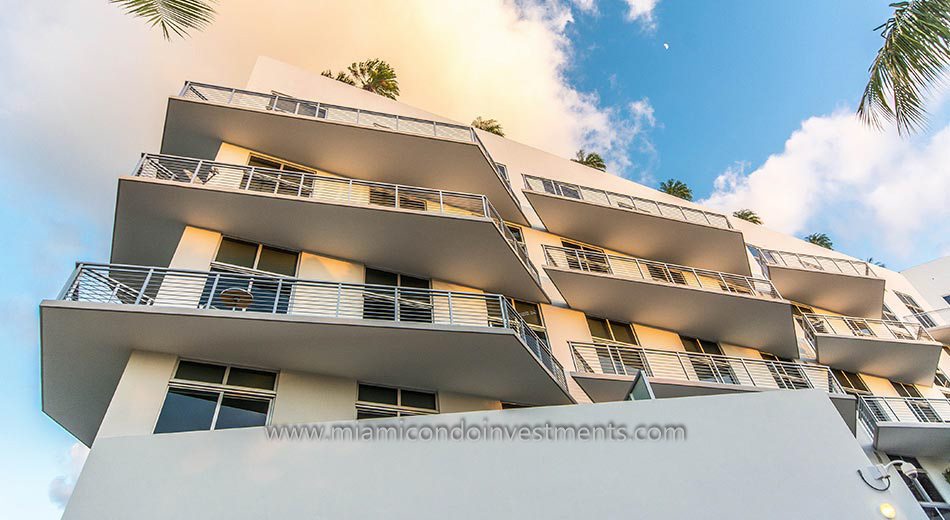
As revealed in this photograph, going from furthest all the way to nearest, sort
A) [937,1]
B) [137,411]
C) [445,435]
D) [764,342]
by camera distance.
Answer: [764,342] < [137,411] < [445,435] < [937,1]

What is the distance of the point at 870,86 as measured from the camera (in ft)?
21.8

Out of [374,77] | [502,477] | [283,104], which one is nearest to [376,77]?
[374,77]

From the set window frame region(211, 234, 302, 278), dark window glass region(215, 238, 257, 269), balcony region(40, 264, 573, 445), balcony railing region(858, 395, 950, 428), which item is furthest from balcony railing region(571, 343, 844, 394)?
dark window glass region(215, 238, 257, 269)

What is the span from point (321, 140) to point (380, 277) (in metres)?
4.25

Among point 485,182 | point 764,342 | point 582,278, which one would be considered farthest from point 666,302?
point 485,182

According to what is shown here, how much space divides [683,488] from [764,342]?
41.9ft

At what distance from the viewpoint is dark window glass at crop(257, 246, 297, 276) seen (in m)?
12.0

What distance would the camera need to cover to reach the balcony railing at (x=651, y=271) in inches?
671

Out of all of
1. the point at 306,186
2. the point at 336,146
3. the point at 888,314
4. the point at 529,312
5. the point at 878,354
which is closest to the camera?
the point at 306,186

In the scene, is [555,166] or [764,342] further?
[555,166]

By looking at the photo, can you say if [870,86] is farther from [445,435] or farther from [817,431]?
[445,435]

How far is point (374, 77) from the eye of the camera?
2206 centimetres

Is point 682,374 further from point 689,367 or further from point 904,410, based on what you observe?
point 904,410

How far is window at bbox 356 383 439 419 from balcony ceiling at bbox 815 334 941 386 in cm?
1419
